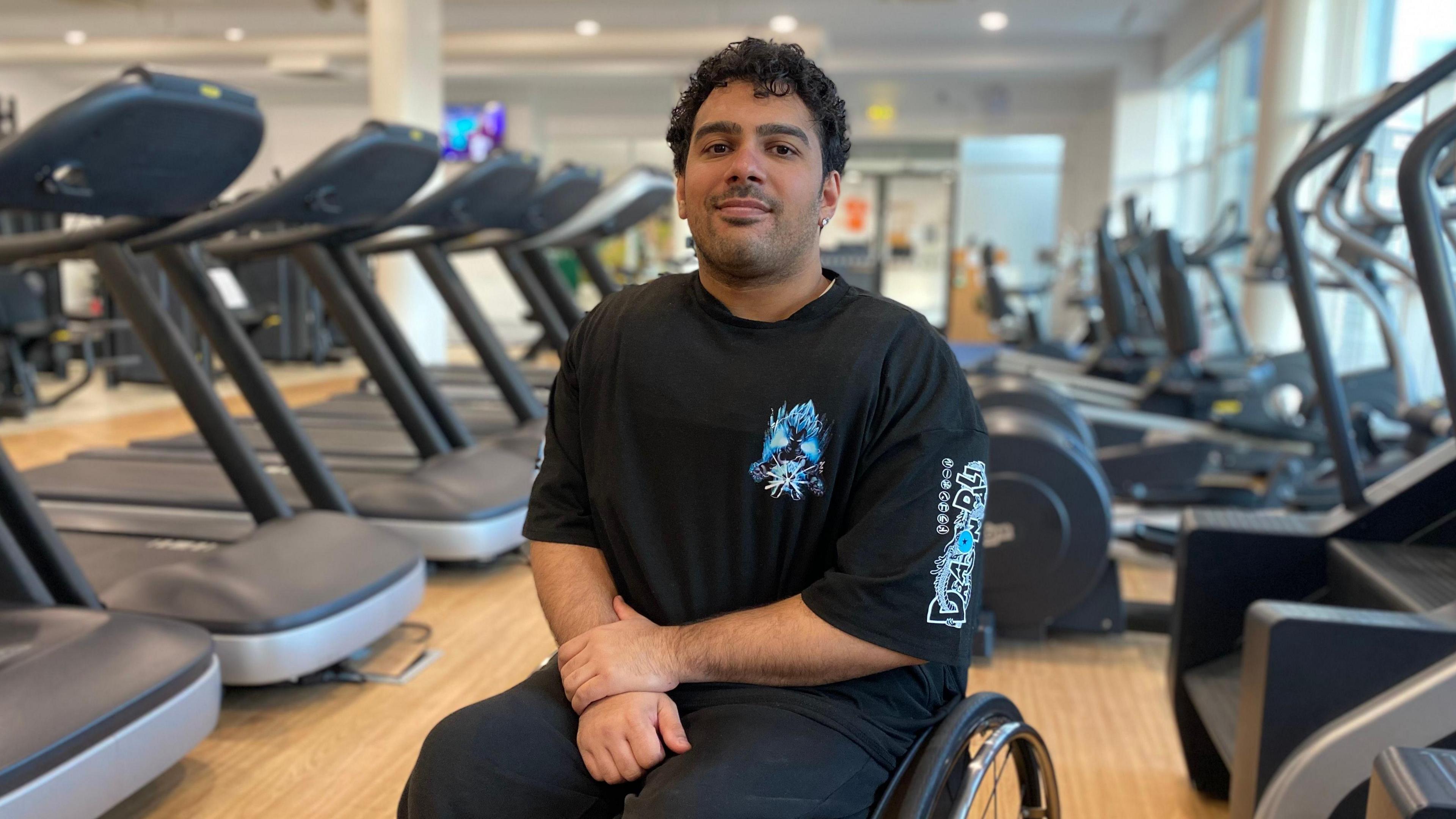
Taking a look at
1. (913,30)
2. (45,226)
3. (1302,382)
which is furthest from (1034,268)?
(45,226)

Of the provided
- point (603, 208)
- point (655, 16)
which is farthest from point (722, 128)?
point (655, 16)

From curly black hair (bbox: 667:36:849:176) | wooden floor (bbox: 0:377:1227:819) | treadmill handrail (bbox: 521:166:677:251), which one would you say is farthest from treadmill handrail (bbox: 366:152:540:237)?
curly black hair (bbox: 667:36:849:176)

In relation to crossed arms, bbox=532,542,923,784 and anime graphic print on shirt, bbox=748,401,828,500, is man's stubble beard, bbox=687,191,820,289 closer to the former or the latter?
anime graphic print on shirt, bbox=748,401,828,500

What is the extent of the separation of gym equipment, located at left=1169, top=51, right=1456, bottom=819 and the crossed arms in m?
0.78

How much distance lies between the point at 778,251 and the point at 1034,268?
43.2 ft

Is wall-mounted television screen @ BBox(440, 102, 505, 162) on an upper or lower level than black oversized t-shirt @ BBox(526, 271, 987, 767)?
upper

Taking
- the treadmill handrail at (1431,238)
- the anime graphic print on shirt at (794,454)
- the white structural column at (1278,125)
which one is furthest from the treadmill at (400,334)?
the white structural column at (1278,125)

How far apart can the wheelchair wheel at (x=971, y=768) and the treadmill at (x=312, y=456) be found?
5.63 ft

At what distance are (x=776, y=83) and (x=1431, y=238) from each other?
1120mm

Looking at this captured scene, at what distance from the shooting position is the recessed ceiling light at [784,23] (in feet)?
34.7

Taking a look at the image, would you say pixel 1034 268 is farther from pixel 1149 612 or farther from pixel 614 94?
pixel 1149 612

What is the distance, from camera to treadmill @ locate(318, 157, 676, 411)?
14.8 ft

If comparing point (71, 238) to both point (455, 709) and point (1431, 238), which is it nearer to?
point (455, 709)

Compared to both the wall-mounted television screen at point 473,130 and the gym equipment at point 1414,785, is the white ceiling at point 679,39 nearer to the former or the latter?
the wall-mounted television screen at point 473,130
